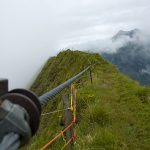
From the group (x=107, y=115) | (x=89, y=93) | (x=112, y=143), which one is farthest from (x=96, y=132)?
(x=89, y=93)

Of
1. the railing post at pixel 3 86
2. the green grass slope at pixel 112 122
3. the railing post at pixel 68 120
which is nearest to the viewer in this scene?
the railing post at pixel 3 86

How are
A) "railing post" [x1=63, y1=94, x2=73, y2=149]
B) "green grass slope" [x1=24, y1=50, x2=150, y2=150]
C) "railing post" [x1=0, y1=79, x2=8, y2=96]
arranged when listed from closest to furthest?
"railing post" [x1=0, y1=79, x2=8, y2=96], "railing post" [x1=63, y1=94, x2=73, y2=149], "green grass slope" [x1=24, y1=50, x2=150, y2=150]

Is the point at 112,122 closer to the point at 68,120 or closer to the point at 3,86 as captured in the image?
the point at 68,120

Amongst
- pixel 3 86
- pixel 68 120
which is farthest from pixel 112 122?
pixel 3 86

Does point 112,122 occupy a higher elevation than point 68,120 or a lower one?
lower

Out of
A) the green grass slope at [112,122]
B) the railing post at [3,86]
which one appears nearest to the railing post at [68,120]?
the green grass slope at [112,122]

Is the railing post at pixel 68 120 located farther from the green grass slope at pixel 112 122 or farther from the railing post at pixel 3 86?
the railing post at pixel 3 86

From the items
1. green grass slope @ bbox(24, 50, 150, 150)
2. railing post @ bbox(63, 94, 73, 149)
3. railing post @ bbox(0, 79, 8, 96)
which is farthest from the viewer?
green grass slope @ bbox(24, 50, 150, 150)

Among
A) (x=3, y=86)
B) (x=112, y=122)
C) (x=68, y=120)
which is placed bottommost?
(x=112, y=122)

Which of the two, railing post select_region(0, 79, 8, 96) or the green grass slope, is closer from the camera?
railing post select_region(0, 79, 8, 96)

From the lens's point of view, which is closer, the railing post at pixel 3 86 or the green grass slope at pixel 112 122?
the railing post at pixel 3 86

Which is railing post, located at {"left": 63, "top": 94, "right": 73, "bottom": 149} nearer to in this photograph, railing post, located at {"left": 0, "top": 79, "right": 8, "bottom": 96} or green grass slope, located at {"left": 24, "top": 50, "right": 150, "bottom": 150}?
green grass slope, located at {"left": 24, "top": 50, "right": 150, "bottom": 150}

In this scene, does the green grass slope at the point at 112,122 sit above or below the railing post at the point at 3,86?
below

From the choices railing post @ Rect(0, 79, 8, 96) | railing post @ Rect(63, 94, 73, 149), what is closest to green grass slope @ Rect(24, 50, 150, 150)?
railing post @ Rect(63, 94, 73, 149)
